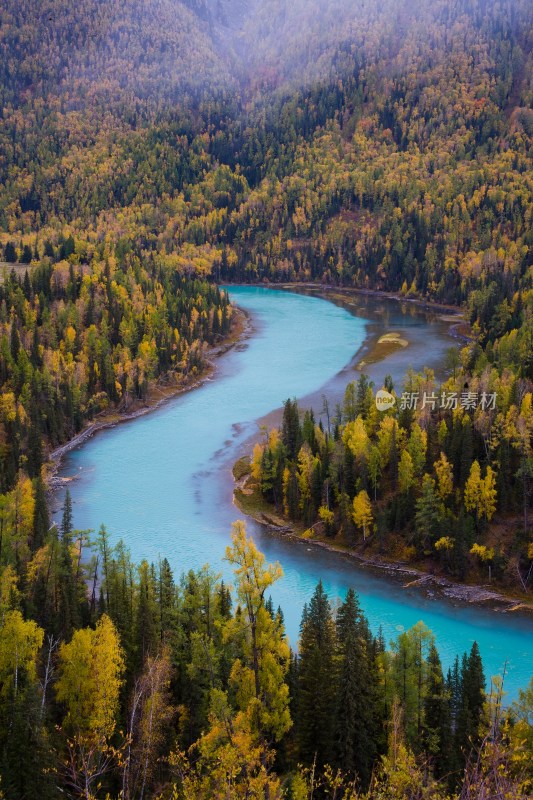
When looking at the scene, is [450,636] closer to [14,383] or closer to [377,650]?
[377,650]

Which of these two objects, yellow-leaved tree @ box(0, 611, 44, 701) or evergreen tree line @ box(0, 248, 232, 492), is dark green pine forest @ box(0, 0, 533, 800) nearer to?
yellow-leaved tree @ box(0, 611, 44, 701)

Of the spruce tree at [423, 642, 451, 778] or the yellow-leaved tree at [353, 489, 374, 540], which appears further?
the yellow-leaved tree at [353, 489, 374, 540]

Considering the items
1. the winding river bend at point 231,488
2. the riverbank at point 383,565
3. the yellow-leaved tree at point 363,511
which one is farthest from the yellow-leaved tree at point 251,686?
the yellow-leaved tree at point 363,511

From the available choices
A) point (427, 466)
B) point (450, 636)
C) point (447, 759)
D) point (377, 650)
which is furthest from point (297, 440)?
point (447, 759)

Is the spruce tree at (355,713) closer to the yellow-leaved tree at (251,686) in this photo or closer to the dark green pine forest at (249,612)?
the dark green pine forest at (249,612)

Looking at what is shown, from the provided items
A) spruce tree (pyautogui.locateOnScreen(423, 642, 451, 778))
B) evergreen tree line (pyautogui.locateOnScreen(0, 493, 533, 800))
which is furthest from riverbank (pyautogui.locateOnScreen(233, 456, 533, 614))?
spruce tree (pyautogui.locateOnScreen(423, 642, 451, 778))

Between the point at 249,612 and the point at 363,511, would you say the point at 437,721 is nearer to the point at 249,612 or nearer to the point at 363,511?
the point at 249,612
